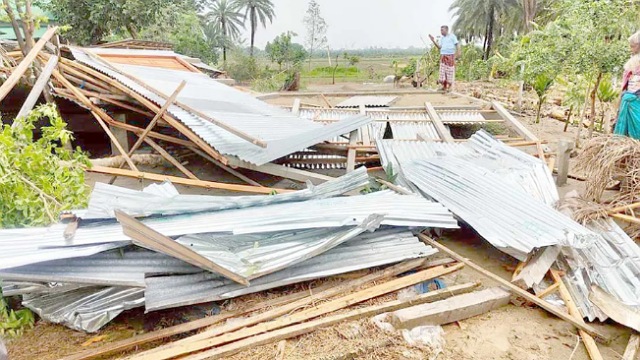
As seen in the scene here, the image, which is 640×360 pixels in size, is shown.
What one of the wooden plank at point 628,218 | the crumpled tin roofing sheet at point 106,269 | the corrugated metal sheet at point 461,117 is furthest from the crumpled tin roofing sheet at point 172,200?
the corrugated metal sheet at point 461,117

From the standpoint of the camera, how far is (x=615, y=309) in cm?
326

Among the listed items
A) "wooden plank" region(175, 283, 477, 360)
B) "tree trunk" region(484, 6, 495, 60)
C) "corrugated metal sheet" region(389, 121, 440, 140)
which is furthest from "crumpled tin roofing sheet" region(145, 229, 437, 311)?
"tree trunk" region(484, 6, 495, 60)

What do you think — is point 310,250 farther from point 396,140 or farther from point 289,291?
point 396,140

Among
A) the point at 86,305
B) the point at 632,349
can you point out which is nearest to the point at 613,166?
the point at 632,349

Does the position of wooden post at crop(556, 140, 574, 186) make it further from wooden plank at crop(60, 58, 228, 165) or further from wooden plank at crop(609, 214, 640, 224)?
wooden plank at crop(60, 58, 228, 165)

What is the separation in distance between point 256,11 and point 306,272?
139ft

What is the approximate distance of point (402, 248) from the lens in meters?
3.94

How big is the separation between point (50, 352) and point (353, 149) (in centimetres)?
468

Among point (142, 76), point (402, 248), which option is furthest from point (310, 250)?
point (142, 76)

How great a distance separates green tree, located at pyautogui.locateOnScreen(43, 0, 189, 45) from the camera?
57.2 ft

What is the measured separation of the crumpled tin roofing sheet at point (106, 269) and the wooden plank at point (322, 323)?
769 mm

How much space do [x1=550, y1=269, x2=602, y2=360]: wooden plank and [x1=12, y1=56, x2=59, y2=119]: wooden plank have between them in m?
5.70

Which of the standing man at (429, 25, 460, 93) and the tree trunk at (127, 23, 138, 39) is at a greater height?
the tree trunk at (127, 23, 138, 39)

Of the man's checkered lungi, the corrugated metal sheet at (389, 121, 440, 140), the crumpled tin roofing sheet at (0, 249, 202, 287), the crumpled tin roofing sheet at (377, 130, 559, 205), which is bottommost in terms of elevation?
the crumpled tin roofing sheet at (0, 249, 202, 287)
